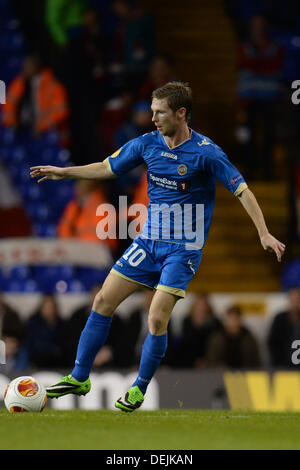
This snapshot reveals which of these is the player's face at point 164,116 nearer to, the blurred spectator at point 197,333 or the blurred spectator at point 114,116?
the blurred spectator at point 197,333

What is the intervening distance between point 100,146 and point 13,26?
3.67 meters

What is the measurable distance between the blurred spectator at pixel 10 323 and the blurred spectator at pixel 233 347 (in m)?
2.13

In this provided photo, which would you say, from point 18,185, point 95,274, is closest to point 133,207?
point 95,274

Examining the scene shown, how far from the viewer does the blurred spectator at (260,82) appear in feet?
49.4

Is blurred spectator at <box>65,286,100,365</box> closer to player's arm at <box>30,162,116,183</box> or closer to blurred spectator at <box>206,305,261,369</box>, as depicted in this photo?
blurred spectator at <box>206,305,261,369</box>

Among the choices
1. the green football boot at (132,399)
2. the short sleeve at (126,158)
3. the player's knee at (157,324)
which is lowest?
the green football boot at (132,399)

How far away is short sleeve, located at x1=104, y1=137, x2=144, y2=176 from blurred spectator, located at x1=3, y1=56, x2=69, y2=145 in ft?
24.6

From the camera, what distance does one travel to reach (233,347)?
12.4m

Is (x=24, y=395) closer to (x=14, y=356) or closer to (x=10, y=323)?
(x=14, y=356)

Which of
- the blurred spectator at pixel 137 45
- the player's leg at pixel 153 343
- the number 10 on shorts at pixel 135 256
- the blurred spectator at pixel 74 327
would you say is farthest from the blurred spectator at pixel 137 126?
the player's leg at pixel 153 343

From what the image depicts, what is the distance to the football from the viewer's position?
8.00 m

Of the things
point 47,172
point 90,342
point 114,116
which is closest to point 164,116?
point 47,172

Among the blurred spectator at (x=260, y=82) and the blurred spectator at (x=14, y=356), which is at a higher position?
the blurred spectator at (x=260, y=82)

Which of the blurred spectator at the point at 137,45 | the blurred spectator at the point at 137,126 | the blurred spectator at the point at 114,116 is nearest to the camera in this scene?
the blurred spectator at the point at 137,126
